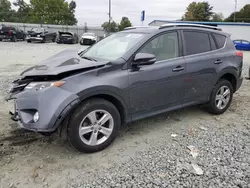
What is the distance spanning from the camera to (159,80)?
3555mm

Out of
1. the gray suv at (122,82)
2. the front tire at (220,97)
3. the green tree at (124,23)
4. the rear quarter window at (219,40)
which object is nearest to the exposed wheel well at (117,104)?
the gray suv at (122,82)

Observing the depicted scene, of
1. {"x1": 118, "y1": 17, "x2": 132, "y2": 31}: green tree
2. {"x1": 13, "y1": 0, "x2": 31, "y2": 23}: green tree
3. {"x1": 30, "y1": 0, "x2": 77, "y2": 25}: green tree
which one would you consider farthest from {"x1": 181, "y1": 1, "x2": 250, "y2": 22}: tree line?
{"x1": 13, "y1": 0, "x2": 31, "y2": 23}: green tree

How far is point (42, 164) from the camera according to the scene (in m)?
2.90

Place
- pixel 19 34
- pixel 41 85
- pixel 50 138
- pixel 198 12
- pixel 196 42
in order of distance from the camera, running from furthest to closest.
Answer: pixel 198 12 < pixel 19 34 < pixel 196 42 < pixel 50 138 < pixel 41 85

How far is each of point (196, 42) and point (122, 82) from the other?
1.78 m

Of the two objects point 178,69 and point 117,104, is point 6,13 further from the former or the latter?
point 117,104

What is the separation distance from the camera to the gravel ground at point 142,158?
8.63 feet

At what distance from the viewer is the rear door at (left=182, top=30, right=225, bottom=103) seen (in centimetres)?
398

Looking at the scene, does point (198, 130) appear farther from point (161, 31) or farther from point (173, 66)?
point (161, 31)

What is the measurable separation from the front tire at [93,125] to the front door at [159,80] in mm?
369

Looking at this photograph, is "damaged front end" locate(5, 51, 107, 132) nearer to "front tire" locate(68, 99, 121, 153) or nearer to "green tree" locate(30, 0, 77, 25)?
"front tire" locate(68, 99, 121, 153)

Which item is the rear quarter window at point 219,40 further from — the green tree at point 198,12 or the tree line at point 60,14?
the green tree at point 198,12

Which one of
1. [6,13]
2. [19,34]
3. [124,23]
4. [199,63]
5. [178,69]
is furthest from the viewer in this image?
[6,13]

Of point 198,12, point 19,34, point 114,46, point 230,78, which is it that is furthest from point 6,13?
point 230,78
